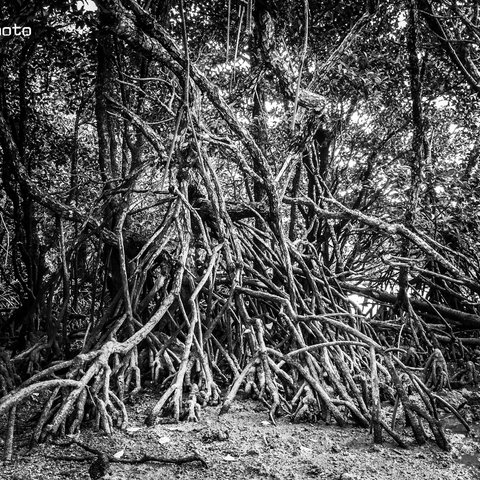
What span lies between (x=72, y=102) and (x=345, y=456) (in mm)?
4638

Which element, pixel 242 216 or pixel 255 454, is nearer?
pixel 255 454

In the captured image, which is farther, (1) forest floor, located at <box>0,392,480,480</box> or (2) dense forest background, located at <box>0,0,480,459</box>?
(2) dense forest background, located at <box>0,0,480,459</box>

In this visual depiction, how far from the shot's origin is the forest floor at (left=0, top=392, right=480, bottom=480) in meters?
1.98

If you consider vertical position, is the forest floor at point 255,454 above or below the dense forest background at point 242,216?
below

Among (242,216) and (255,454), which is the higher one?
(242,216)

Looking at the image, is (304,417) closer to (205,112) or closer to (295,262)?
(295,262)

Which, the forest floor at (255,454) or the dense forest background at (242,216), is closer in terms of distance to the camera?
the forest floor at (255,454)

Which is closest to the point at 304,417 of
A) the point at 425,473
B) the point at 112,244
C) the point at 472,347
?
the point at 425,473

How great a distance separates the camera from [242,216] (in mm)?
4043

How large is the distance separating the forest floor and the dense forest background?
95mm

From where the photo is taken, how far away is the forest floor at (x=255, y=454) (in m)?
1.98

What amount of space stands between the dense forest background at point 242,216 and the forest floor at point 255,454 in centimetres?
9

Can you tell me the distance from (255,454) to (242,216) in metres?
2.19

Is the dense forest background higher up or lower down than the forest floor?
higher up
